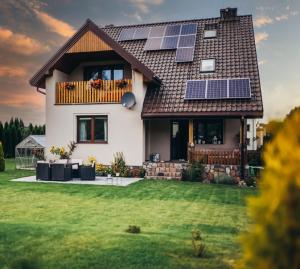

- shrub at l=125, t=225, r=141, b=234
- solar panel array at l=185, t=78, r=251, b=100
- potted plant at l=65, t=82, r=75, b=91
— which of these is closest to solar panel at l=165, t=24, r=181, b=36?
solar panel array at l=185, t=78, r=251, b=100

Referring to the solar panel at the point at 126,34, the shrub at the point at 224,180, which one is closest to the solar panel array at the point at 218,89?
the shrub at the point at 224,180

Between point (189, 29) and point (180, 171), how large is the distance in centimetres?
893

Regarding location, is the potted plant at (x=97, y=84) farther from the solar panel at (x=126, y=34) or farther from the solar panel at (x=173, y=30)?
the solar panel at (x=173, y=30)

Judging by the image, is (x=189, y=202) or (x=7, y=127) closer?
(x=189, y=202)

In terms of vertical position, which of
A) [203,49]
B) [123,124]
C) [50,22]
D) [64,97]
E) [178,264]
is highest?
[50,22]

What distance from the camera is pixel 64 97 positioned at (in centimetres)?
1784

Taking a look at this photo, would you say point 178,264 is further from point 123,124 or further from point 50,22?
point 50,22

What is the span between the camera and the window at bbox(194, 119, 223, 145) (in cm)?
1727

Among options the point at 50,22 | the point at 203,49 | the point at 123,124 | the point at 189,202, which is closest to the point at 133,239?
the point at 189,202

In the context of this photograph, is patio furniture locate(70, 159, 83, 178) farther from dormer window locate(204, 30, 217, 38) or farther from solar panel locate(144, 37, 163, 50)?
dormer window locate(204, 30, 217, 38)

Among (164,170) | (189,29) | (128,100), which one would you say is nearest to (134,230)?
(164,170)

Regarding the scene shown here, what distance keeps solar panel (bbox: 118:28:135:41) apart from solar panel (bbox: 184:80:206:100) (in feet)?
20.0

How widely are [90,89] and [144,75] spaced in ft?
9.90

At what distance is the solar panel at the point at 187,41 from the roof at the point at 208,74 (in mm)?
415
